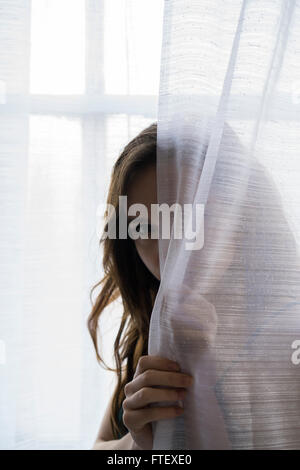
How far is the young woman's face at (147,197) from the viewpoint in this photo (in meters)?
0.68

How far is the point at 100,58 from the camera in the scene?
0.73m

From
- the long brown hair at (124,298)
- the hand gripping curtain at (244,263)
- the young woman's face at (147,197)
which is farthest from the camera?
the long brown hair at (124,298)

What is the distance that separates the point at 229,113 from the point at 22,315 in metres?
0.53

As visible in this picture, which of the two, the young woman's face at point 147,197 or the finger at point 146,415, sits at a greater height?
the young woman's face at point 147,197

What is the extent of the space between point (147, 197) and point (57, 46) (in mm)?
312

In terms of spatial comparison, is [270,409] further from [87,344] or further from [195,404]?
[87,344]

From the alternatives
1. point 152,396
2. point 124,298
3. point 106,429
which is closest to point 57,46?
point 124,298

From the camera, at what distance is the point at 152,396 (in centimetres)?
46

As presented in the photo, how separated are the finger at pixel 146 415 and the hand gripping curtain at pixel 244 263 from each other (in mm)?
11

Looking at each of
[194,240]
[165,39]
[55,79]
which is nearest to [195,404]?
[194,240]

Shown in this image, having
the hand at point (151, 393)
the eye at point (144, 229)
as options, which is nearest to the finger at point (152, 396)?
the hand at point (151, 393)

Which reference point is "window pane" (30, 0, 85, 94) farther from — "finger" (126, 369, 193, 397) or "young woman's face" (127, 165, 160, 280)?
"finger" (126, 369, 193, 397)
